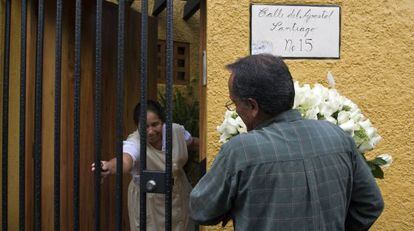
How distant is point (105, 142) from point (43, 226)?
2.43 feet

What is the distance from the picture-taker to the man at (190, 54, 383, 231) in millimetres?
1674

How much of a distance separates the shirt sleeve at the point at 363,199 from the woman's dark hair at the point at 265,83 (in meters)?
0.37

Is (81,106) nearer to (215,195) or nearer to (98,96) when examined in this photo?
(98,96)

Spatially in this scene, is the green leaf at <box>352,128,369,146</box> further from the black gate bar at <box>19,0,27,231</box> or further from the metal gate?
the black gate bar at <box>19,0,27,231</box>

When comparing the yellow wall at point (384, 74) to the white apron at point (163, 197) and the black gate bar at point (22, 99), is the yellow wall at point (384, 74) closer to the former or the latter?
the white apron at point (163, 197)

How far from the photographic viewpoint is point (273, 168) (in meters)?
1.67

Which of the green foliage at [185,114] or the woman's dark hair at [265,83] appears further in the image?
the green foliage at [185,114]

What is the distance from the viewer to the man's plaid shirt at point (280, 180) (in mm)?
1672

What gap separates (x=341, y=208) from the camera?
178 centimetres

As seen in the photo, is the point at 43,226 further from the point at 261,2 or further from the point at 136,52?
the point at 261,2

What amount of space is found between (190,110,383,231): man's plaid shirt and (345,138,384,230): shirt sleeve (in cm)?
8

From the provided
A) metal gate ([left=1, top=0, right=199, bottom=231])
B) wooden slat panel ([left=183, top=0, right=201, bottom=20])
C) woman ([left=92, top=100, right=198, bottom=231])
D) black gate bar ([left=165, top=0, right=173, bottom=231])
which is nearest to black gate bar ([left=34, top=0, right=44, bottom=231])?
metal gate ([left=1, top=0, right=199, bottom=231])

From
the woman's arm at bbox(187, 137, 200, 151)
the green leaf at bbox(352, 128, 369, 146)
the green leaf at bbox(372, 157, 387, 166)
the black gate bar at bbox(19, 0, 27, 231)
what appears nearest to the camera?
the green leaf at bbox(352, 128, 369, 146)

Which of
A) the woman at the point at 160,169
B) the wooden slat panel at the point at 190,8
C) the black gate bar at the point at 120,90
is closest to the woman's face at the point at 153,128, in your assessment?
the woman at the point at 160,169
